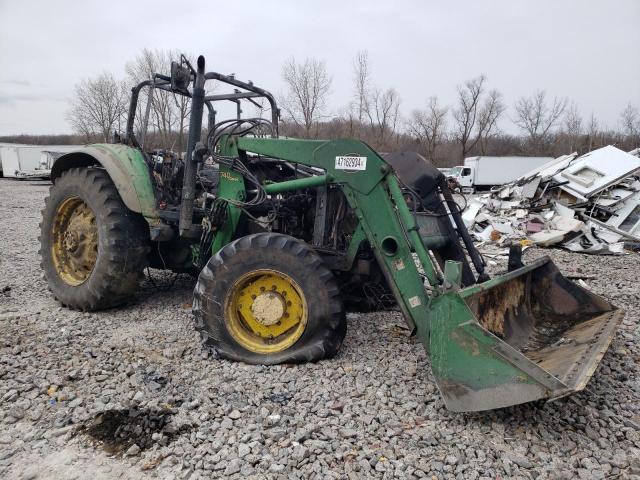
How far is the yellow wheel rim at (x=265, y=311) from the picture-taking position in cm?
376

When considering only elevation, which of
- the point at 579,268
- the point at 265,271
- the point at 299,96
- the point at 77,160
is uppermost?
the point at 299,96

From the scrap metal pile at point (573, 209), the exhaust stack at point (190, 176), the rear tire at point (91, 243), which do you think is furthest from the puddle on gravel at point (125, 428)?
the scrap metal pile at point (573, 209)

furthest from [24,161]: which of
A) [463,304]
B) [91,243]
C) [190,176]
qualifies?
[463,304]

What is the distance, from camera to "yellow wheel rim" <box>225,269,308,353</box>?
376 cm

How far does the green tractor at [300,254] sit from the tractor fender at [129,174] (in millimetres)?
12

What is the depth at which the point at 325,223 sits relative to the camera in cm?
423

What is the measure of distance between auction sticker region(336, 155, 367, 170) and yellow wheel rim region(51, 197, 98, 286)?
2705 mm

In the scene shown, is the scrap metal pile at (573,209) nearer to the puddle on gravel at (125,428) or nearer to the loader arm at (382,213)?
the loader arm at (382,213)

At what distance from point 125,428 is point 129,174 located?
2.51 m

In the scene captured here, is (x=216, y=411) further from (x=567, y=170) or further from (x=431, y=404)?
(x=567, y=170)

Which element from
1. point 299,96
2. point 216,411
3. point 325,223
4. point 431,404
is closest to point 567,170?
point 325,223

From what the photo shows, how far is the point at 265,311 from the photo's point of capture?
12.5ft

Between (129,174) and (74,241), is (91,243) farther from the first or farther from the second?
(129,174)

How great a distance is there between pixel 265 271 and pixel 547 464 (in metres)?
2.19
